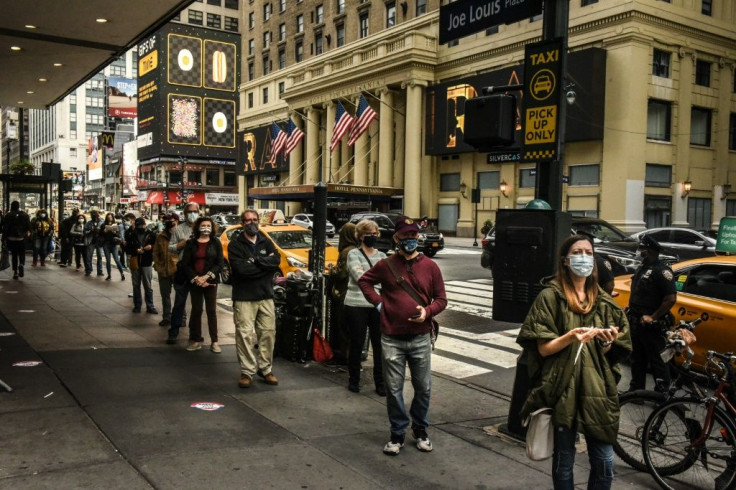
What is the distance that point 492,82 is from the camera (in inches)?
1553

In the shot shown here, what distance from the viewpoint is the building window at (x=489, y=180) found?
41.2 m

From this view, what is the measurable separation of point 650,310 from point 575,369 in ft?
11.3

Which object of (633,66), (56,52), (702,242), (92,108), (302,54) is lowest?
(702,242)

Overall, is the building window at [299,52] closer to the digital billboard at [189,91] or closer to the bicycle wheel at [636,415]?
the digital billboard at [189,91]

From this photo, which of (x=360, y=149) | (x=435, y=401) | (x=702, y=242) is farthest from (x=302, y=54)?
(x=435, y=401)

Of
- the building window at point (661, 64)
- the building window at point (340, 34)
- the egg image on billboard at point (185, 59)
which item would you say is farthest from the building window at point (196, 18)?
the building window at point (661, 64)

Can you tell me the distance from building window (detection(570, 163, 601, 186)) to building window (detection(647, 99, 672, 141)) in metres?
3.25

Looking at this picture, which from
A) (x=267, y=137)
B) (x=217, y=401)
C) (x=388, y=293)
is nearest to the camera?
(x=388, y=293)

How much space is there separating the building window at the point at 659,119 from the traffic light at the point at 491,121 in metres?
31.8

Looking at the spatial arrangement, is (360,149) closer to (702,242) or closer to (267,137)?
(267,137)

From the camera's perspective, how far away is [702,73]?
119 feet

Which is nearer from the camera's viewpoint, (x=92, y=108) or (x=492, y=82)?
(x=492, y=82)

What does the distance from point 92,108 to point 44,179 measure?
528ft

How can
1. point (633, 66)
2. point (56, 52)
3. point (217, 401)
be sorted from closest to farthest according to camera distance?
point (217, 401), point (56, 52), point (633, 66)
